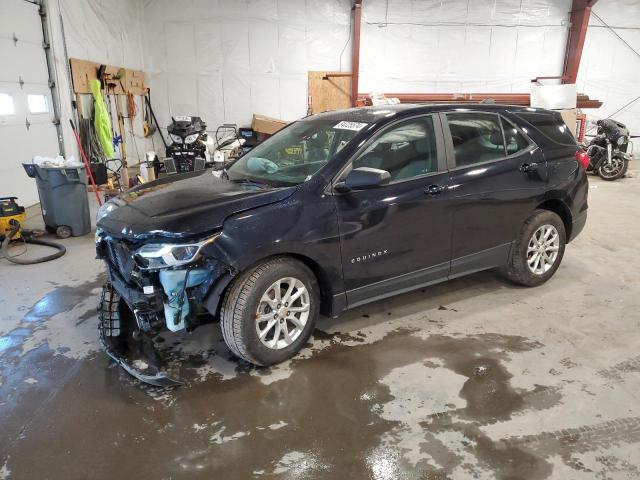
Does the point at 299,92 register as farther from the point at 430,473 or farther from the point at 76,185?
the point at 430,473

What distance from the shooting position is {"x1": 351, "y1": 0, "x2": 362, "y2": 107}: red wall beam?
10852 millimetres

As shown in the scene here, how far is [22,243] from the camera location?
5.14 meters

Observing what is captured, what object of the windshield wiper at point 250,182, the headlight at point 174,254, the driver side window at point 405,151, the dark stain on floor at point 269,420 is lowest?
the dark stain on floor at point 269,420

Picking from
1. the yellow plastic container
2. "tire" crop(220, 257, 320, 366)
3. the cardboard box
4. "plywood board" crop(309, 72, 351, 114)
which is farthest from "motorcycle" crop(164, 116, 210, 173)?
"tire" crop(220, 257, 320, 366)

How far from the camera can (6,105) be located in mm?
6297

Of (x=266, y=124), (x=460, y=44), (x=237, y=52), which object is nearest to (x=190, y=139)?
(x=266, y=124)

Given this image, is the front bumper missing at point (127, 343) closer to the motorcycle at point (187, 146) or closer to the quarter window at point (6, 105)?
the quarter window at point (6, 105)

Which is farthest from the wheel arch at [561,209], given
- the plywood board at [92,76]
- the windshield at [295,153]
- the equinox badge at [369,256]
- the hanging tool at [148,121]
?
the hanging tool at [148,121]

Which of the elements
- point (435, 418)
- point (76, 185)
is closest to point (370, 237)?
point (435, 418)

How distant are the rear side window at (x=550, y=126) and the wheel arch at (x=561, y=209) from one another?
1.59 feet

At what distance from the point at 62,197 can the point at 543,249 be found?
4923mm

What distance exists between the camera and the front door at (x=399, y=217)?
113 inches

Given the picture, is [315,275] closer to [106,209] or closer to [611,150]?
[106,209]

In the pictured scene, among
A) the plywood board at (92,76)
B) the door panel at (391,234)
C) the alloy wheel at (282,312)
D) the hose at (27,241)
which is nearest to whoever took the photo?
the alloy wheel at (282,312)
